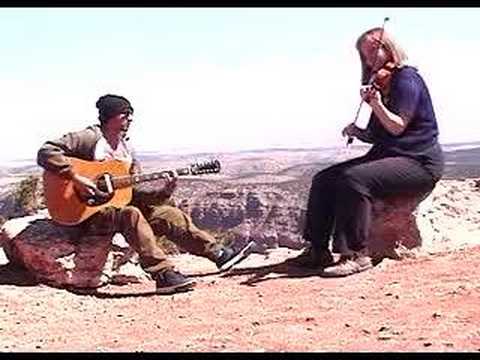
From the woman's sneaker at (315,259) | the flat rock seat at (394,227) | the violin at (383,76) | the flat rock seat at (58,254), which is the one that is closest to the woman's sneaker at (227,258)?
the woman's sneaker at (315,259)

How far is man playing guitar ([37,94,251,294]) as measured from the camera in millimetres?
7602

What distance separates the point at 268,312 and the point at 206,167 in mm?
2015

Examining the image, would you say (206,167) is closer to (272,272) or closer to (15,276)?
(272,272)

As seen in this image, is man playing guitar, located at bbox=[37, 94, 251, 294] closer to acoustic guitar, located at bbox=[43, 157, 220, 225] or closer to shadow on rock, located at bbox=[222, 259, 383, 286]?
acoustic guitar, located at bbox=[43, 157, 220, 225]

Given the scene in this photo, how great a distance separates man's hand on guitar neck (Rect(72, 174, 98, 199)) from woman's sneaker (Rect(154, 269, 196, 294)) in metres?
0.93

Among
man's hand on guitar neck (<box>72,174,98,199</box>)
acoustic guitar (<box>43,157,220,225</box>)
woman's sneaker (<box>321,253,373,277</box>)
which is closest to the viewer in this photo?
woman's sneaker (<box>321,253,373,277</box>)

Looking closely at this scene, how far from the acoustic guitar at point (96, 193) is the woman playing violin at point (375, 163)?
1.32 metres

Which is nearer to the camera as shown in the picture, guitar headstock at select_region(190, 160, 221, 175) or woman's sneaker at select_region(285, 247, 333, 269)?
woman's sneaker at select_region(285, 247, 333, 269)

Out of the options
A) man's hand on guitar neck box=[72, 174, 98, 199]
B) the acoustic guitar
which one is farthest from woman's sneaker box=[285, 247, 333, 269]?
man's hand on guitar neck box=[72, 174, 98, 199]

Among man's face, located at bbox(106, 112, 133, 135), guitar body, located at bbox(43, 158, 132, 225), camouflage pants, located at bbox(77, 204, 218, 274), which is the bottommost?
camouflage pants, located at bbox(77, 204, 218, 274)

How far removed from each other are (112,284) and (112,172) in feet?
3.99

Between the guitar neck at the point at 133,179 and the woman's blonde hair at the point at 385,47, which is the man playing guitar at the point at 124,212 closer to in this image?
the guitar neck at the point at 133,179

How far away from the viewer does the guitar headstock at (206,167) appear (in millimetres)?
8094
